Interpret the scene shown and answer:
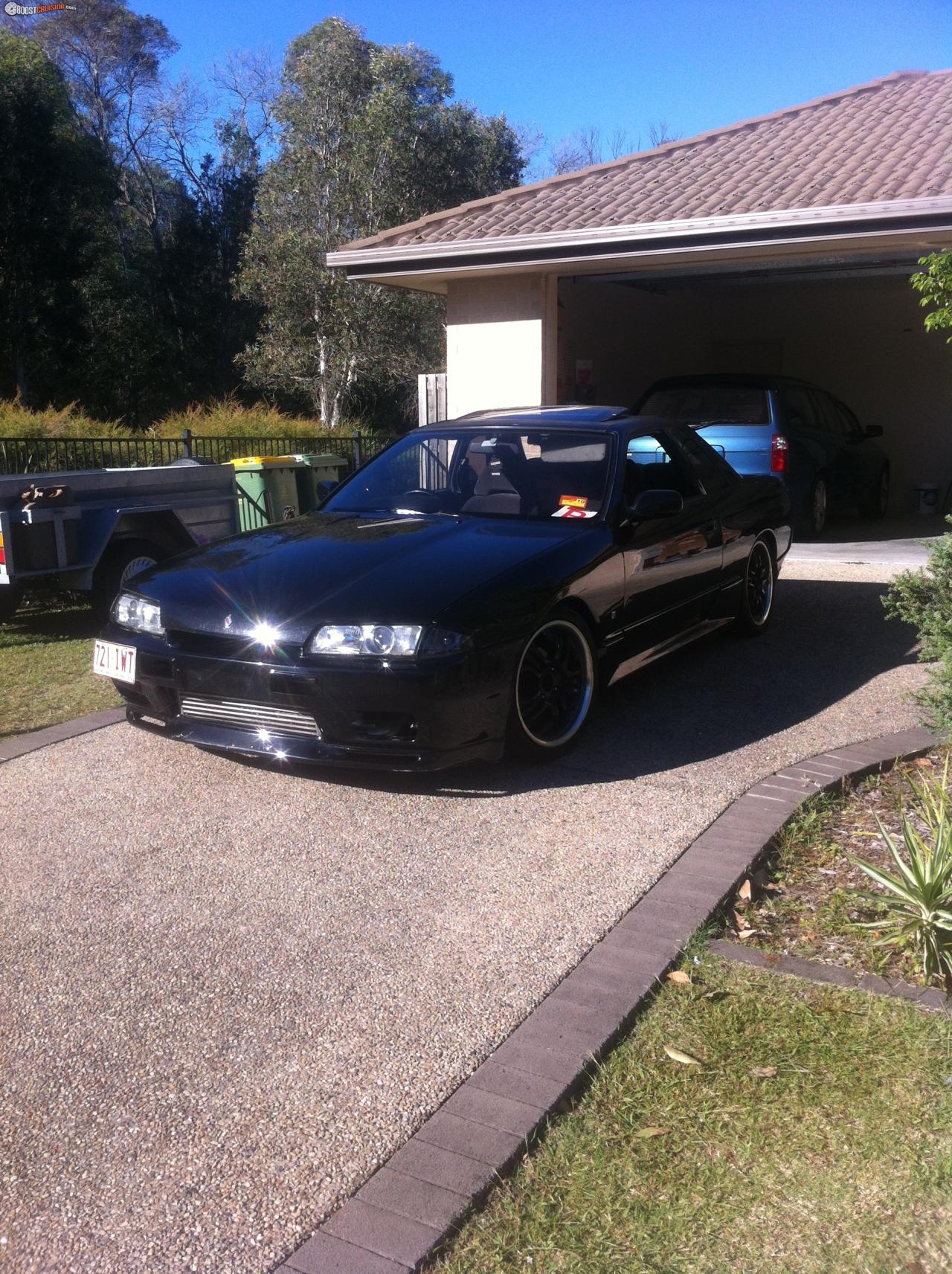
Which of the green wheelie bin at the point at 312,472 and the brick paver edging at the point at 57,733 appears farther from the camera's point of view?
the green wheelie bin at the point at 312,472

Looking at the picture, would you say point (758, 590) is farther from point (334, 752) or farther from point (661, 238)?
point (661, 238)

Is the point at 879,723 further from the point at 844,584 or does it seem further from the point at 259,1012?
the point at 844,584

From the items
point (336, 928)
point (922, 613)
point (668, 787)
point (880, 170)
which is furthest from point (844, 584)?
point (336, 928)

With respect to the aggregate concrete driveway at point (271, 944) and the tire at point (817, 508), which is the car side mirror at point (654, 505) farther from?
the tire at point (817, 508)

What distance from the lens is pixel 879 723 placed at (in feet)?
19.2

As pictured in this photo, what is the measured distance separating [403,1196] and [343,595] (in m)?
2.78

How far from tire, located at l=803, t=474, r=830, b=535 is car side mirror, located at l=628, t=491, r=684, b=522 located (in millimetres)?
7015

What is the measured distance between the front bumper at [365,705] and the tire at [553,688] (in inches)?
6.8

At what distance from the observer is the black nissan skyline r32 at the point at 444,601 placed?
4672 millimetres

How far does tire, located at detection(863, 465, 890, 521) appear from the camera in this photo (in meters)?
15.0

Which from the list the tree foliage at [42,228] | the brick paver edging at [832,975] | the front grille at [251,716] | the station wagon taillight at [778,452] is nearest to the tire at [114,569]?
the front grille at [251,716]

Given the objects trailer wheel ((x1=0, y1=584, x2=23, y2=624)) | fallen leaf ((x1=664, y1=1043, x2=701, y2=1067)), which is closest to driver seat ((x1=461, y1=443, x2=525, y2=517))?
fallen leaf ((x1=664, y1=1043, x2=701, y2=1067))

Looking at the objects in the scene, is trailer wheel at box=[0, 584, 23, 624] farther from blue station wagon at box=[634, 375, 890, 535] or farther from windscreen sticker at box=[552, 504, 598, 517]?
blue station wagon at box=[634, 375, 890, 535]

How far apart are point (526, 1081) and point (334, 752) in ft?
6.67
